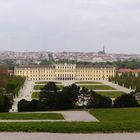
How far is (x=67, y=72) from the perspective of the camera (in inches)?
3612

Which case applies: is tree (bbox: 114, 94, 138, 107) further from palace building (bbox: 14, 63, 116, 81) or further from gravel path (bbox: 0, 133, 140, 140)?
palace building (bbox: 14, 63, 116, 81)

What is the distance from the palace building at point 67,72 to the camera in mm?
90500

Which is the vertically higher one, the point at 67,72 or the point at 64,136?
the point at 64,136

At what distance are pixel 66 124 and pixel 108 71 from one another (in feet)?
267

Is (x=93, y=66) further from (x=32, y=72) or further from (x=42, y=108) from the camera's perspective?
(x=42, y=108)

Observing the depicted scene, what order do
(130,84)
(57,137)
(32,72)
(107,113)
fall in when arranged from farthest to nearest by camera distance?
(32,72) < (130,84) < (107,113) < (57,137)

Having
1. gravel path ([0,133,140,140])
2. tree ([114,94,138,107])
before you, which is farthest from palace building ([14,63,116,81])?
gravel path ([0,133,140,140])

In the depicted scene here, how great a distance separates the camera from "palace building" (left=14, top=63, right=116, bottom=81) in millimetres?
90500

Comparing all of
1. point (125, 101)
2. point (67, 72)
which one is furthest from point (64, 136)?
point (67, 72)

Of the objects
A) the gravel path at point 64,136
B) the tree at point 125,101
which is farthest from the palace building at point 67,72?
the gravel path at point 64,136

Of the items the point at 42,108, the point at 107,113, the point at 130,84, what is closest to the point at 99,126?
the point at 107,113

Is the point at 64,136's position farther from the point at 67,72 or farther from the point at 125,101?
the point at 67,72

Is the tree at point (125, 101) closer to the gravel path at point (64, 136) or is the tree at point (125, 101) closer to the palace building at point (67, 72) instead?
the gravel path at point (64, 136)

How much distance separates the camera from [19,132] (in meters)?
9.26
